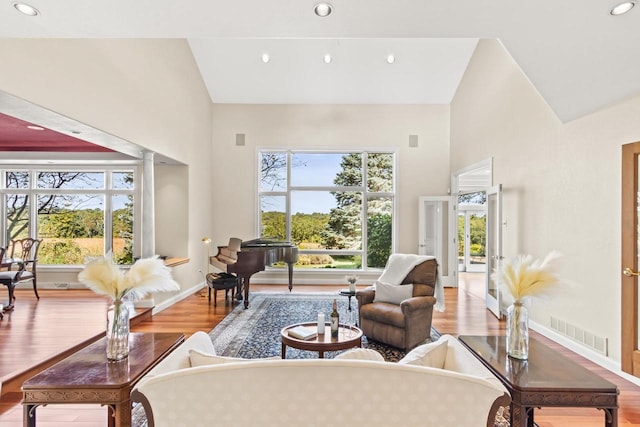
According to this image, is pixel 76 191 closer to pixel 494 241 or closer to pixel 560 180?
pixel 494 241

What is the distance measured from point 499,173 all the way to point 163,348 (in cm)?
547

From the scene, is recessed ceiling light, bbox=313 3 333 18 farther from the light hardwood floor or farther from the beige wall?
the light hardwood floor

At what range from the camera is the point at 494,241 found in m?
5.80

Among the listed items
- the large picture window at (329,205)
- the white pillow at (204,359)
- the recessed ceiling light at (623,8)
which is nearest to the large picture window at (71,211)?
the large picture window at (329,205)

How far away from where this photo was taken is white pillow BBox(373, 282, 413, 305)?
4176mm

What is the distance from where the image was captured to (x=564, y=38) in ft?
9.53

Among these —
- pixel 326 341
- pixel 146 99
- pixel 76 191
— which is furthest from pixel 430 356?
pixel 76 191

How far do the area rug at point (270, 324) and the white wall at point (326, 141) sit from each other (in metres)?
2.26

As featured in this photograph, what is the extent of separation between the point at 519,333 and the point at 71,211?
26.0ft

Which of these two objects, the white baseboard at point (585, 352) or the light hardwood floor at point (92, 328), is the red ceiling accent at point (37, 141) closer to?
the light hardwood floor at point (92, 328)

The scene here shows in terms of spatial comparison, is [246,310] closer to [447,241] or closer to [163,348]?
[163,348]

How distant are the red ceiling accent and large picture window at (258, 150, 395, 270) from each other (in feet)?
11.2

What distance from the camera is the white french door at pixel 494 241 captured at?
5430 mm

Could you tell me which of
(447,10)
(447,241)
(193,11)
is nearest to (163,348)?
(193,11)
